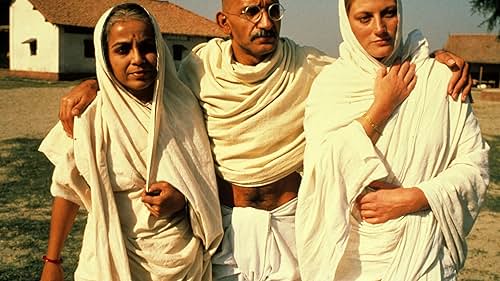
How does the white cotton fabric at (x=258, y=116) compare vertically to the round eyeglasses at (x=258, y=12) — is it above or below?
below

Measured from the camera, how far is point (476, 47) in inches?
1642

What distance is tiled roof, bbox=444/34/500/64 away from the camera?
1589 inches

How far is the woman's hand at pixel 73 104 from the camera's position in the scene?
2742mm

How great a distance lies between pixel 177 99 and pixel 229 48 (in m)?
0.42

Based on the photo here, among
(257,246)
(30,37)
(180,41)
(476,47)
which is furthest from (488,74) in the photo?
(257,246)

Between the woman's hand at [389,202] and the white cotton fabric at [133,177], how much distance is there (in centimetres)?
81

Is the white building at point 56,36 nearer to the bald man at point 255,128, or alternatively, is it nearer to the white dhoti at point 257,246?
the bald man at point 255,128

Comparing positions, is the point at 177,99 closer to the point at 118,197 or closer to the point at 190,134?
the point at 190,134

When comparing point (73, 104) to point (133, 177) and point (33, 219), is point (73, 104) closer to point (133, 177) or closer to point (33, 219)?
point (133, 177)

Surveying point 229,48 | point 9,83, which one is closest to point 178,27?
point 9,83

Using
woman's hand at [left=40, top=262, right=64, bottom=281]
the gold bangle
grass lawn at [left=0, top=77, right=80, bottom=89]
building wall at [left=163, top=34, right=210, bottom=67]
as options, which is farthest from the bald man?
building wall at [left=163, top=34, right=210, bottom=67]

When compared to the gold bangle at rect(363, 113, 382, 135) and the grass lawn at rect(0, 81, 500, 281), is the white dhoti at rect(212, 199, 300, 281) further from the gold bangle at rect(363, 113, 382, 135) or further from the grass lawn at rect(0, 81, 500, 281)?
the grass lawn at rect(0, 81, 500, 281)

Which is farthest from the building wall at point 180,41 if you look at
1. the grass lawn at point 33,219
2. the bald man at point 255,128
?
the bald man at point 255,128

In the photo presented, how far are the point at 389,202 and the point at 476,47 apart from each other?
4313cm
